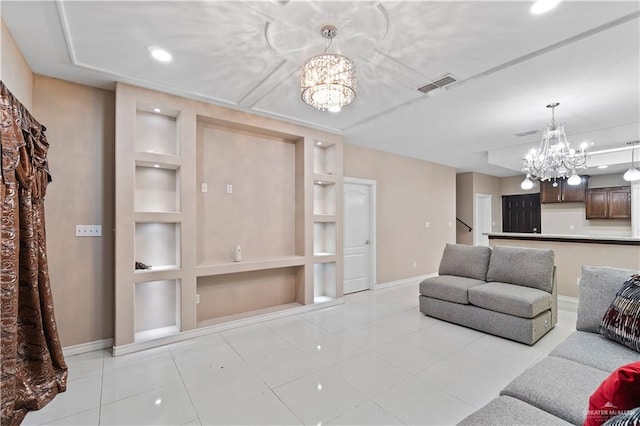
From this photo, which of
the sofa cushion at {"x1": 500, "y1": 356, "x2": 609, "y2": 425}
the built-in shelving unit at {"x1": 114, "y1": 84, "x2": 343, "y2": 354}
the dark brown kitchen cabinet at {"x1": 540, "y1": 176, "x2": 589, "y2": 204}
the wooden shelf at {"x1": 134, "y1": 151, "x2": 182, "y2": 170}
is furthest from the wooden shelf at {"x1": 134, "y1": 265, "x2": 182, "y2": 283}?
the dark brown kitchen cabinet at {"x1": 540, "y1": 176, "x2": 589, "y2": 204}

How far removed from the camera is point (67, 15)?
2.00 meters

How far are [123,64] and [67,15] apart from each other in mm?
642

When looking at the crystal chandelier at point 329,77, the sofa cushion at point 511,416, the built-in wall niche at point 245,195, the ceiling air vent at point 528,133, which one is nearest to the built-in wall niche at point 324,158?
the built-in wall niche at point 245,195

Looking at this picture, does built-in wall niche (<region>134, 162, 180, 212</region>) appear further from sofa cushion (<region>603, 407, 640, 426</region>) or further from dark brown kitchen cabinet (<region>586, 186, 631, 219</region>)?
dark brown kitchen cabinet (<region>586, 186, 631, 219</region>)

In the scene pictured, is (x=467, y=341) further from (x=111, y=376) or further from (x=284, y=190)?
(x=111, y=376)

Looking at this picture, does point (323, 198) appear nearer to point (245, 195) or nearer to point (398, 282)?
point (245, 195)

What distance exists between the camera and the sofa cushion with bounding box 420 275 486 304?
143 inches

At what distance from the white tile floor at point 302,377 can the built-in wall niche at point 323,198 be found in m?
1.90

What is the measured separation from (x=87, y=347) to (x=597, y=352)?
432cm

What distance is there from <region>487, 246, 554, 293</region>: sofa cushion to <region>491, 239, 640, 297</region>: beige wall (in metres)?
1.47

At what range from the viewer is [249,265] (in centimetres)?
384

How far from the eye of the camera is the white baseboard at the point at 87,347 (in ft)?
9.50

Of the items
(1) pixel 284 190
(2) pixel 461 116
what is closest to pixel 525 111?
(2) pixel 461 116

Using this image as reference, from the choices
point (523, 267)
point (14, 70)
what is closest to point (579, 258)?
point (523, 267)
